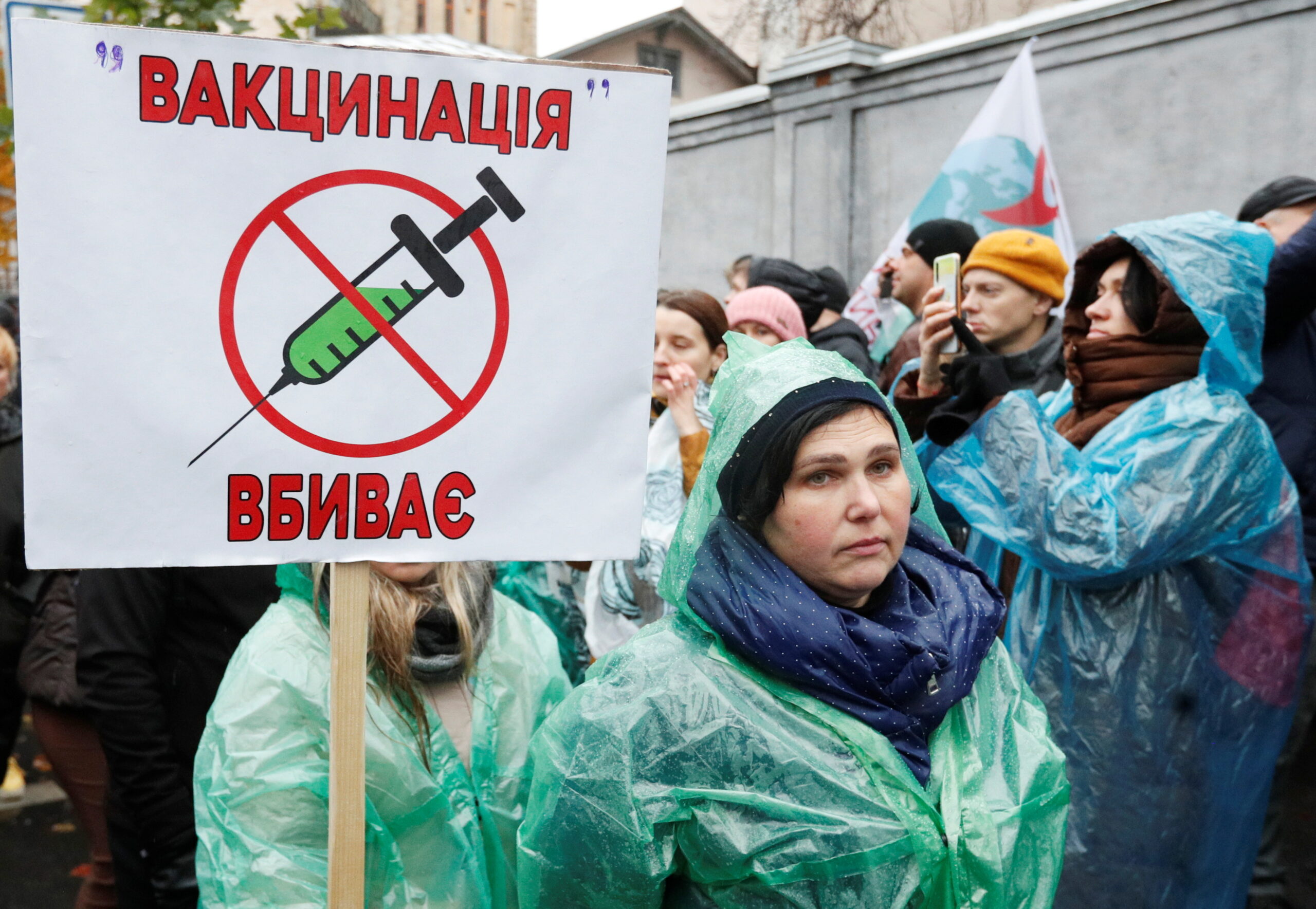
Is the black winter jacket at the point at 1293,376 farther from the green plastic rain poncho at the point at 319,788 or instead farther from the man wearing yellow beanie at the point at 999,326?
the green plastic rain poncho at the point at 319,788

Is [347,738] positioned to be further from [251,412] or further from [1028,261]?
A: [1028,261]

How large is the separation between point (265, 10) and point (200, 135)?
59.4 feet

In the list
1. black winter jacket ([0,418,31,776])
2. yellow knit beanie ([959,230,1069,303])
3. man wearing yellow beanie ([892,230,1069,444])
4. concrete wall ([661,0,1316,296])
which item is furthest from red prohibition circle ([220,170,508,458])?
concrete wall ([661,0,1316,296])

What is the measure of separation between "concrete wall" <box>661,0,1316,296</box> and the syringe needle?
190 inches

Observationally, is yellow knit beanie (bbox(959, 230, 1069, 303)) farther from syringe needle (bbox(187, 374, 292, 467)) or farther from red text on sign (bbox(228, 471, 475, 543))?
syringe needle (bbox(187, 374, 292, 467))

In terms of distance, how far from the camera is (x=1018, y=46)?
20.7ft

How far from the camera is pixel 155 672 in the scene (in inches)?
104

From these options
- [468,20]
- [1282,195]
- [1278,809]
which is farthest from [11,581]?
[468,20]

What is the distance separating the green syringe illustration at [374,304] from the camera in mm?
1594

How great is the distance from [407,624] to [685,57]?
1059 inches

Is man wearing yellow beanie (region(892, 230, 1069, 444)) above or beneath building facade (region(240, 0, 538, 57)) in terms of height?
beneath

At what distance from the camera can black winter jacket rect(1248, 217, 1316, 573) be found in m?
3.21

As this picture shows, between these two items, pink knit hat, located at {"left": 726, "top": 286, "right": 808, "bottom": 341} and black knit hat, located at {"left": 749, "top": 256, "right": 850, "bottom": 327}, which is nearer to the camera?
pink knit hat, located at {"left": 726, "top": 286, "right": 808, "bottom": 341}

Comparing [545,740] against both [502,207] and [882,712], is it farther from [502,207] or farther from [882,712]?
[502,207]
